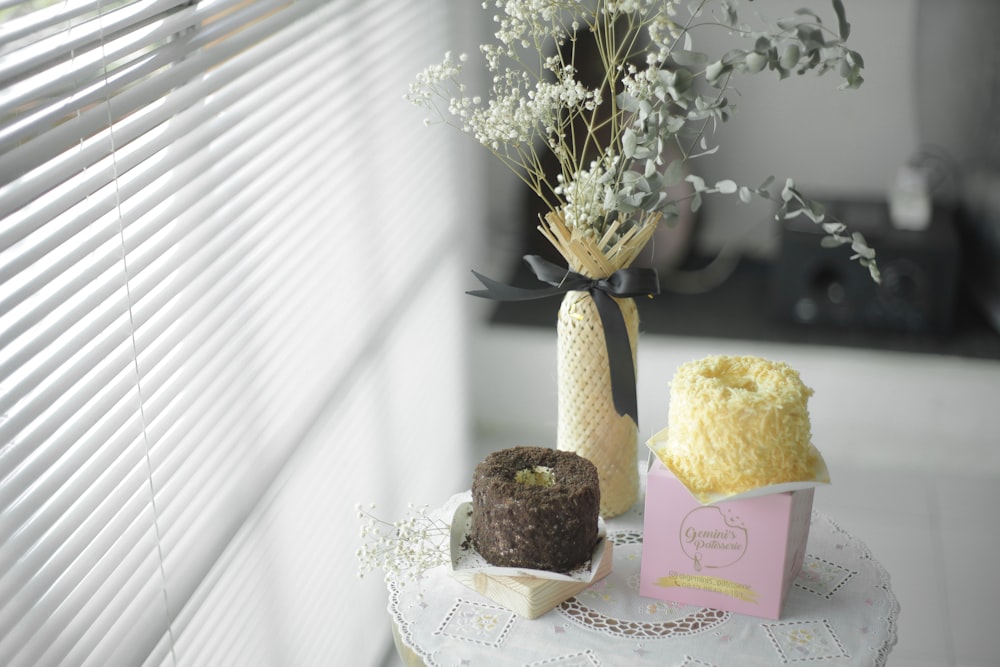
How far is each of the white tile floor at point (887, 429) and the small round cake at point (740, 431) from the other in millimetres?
1392

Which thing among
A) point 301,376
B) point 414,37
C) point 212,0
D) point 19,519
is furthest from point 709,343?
point 19,519

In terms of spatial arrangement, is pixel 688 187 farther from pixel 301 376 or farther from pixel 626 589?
pixel 626 589

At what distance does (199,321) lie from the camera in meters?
1.46

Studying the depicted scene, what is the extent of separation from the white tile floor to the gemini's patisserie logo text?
135 centimetres

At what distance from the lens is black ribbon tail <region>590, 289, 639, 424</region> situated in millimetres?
1400

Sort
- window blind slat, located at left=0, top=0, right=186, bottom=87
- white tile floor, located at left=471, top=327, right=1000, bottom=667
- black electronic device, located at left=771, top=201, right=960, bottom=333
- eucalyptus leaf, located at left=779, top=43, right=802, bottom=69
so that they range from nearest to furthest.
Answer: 1. window blind slat, located at left=0, top=0, right=186, bottom=87
2. eucalyptus leaf, located at left=779, top=43, right=802, bottom=69
3. white tile floor, located at left=471, top=327, right=1000, bottom=667
4. black electronic device, located at left=771, top=201, right=960, bottom=333

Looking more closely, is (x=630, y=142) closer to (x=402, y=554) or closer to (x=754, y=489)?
(x=754, y=489)

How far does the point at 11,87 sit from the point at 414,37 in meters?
1.42

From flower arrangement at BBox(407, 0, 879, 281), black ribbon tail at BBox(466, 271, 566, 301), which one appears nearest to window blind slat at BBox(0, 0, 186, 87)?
flower arrangement at BBox(407, 0, 879, 281)

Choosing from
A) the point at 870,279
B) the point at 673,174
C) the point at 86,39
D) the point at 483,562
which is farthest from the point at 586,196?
the point at 870,279

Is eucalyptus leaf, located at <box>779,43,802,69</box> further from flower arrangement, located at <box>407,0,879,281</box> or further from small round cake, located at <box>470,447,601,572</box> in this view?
small round cake, located at <box>470,447,601,572</box>

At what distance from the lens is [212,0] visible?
4.81ft

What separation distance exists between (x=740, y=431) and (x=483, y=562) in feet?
1.15

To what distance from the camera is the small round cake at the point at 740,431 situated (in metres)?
1.21
